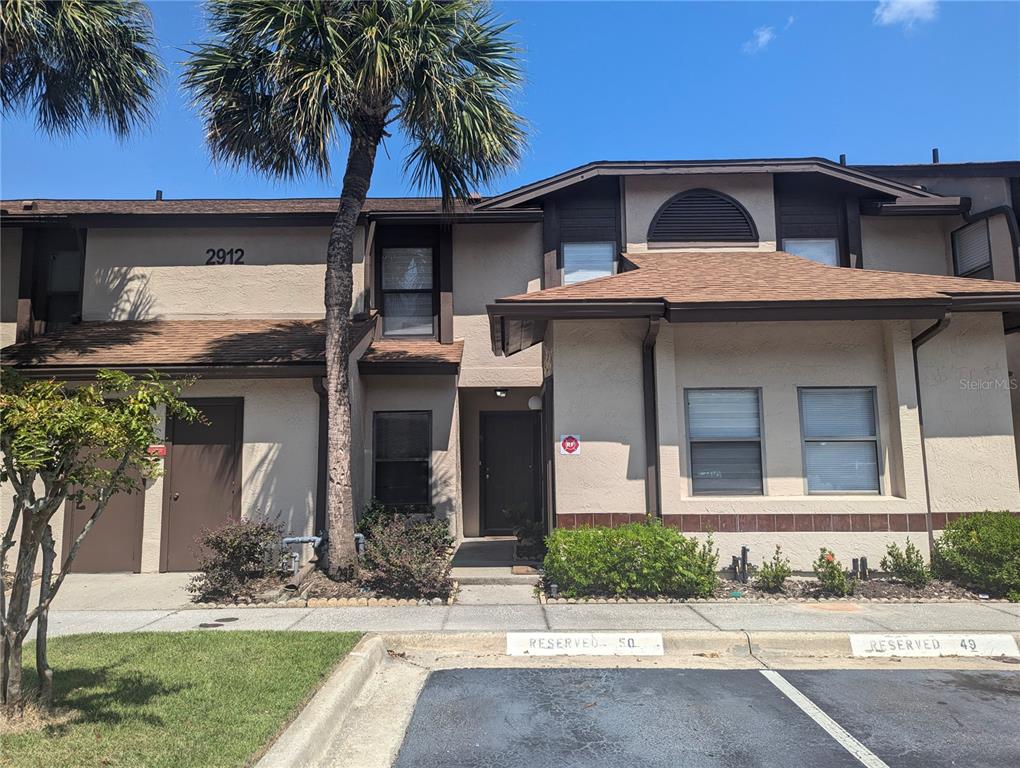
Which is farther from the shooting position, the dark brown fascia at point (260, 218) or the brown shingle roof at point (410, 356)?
the dark brown fascia at point (260, 218)

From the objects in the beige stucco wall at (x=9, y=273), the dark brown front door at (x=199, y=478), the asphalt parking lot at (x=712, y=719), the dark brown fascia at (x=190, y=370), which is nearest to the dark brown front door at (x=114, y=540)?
the dark brown front door at (x=199, y=478)

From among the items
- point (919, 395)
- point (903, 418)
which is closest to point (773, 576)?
point (903, 418)

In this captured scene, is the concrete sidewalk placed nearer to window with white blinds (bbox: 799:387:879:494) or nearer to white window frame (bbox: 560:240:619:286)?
window with white blinds (bbox: 799:387:879:494)

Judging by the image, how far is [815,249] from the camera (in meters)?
12.7

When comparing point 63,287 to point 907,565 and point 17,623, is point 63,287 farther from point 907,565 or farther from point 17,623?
point 907,565

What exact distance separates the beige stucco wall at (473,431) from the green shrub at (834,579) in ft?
20.3

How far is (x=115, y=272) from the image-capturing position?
1266 centimetres

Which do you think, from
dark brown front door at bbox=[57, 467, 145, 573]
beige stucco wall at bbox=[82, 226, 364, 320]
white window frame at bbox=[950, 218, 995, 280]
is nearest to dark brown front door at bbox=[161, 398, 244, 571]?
dark brown front door at bbox=[57, 467, 145, 573]

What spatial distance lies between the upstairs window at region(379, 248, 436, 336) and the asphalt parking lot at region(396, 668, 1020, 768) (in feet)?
27.6

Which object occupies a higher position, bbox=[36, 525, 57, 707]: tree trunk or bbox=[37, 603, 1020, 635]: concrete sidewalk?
bbox=[36, 525, 57, 707]: tree trunk

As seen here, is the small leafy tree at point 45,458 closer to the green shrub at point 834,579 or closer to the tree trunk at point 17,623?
the tree trunk at point 17,623

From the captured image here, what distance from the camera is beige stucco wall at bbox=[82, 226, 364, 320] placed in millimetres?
12594

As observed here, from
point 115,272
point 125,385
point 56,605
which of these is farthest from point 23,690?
point 115,272

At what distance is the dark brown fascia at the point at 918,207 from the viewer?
476 inches
